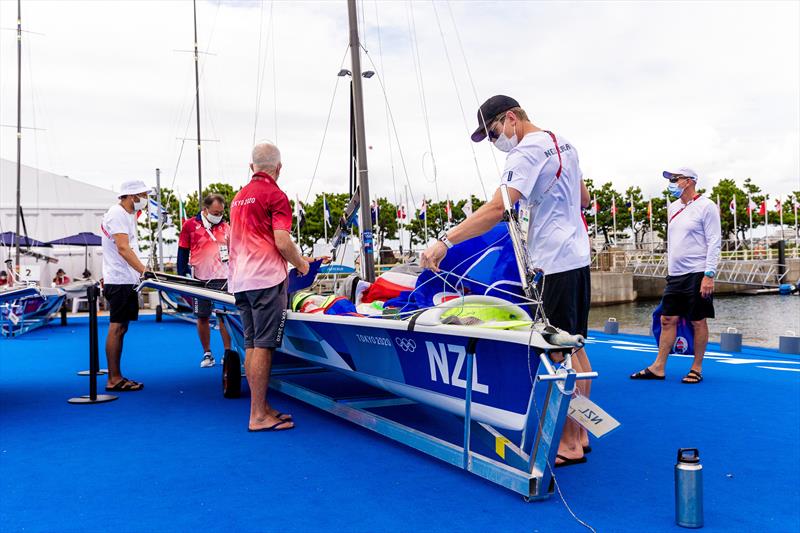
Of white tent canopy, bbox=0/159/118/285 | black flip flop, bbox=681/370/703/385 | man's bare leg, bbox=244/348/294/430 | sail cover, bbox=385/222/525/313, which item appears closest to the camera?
sail cover, bbox=385/222/525/313

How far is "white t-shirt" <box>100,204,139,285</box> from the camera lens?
540 cm

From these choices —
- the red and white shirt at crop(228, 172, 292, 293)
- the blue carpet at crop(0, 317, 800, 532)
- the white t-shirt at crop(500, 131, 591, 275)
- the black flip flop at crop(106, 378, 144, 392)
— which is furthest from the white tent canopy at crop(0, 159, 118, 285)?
the white t-shirt at crop(500, 131, 591, 275)

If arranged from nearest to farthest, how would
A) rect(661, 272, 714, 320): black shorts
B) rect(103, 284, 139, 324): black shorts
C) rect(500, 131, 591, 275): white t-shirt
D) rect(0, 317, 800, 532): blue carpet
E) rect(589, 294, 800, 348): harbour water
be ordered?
rect(0, 317, 800, 532): blue carpet < rect(500, 131, 591, 275): white t-shirt < rect(661, 272, 714, 320): black shorts < rect(103, 284, 139, 324): black shorts < rect(589, 294, 800, 348): harbour water

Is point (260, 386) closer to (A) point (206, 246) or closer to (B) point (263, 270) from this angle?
(B) point (263, 270)

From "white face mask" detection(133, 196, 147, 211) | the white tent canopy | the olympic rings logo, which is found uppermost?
the white tent canopy

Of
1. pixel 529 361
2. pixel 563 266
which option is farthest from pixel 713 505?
pixel 563 266

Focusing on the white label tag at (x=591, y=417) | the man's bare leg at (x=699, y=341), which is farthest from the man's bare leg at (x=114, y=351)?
the man's bare leg at (x=699, y=341)

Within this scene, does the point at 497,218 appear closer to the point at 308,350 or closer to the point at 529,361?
the point at 529,361

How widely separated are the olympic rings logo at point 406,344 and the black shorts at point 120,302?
3.14 m

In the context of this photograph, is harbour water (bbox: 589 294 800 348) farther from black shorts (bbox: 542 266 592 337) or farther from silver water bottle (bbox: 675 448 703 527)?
silver water bottle (bbox: 675 448 703 527)

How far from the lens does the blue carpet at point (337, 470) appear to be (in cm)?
249

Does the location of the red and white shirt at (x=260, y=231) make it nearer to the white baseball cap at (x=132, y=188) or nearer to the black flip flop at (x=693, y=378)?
the white baseball cap at (x=132, y=188)

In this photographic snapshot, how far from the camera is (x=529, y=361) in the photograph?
2.44 metres

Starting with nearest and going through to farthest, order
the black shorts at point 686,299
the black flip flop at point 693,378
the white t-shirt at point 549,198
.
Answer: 1. the white t-shirt at point 549,198
2. the black flip flop at point 693,378
3. the black shorts at point 686,299
